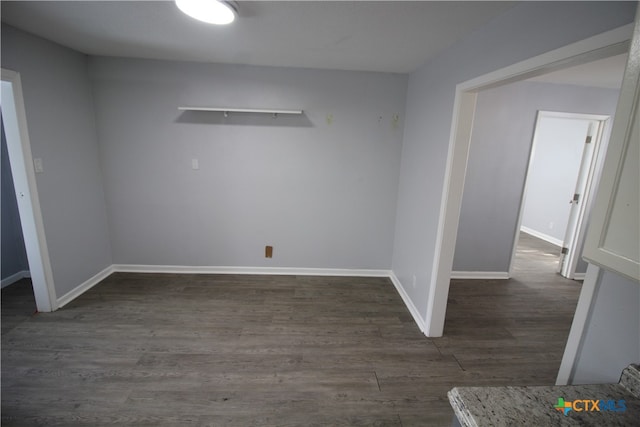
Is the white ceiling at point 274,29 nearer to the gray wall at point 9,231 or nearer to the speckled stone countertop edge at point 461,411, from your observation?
the gray wall at point 9,231

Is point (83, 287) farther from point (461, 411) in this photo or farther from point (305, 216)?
point (461, 411)

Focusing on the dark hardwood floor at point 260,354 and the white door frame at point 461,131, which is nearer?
the white door frame at point 461,131

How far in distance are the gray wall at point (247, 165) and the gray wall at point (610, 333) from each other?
7.75 ft

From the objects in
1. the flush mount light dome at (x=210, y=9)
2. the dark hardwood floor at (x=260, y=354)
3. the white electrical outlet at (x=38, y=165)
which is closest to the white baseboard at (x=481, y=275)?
the dark hardwood floor at (x=260, y=354)

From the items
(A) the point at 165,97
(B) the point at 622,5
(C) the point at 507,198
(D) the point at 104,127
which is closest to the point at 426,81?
(B) the point at 622,5

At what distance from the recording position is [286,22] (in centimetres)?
186

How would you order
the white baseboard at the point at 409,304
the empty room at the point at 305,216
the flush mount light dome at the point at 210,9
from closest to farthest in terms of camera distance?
the empty room at the point at 305,216
the flush mount light dome at the point at 210,9
the white baseboard at the point at 409,304

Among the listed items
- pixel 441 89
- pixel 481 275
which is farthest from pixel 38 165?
pixel 481 275

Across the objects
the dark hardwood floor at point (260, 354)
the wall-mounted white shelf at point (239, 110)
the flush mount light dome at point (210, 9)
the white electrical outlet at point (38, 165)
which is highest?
the flush mount light dome at point (210, 9)

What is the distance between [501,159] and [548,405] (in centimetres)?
312

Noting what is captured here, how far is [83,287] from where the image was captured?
115 inches

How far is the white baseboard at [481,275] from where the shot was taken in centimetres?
361

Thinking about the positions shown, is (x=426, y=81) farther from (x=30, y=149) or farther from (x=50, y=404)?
(x=50, y=404)

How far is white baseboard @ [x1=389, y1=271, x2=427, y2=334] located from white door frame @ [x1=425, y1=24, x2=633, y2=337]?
0.25 ft
